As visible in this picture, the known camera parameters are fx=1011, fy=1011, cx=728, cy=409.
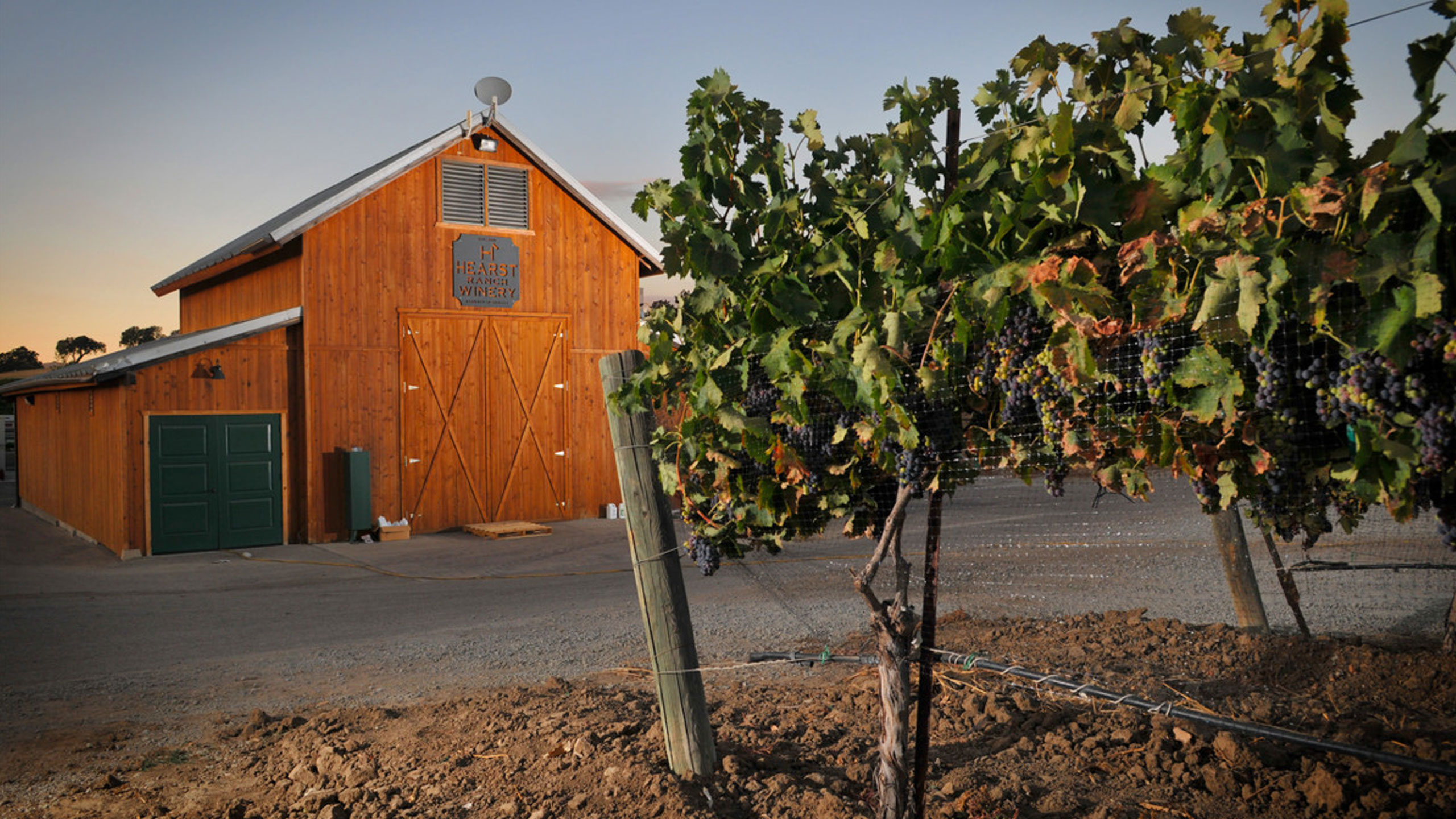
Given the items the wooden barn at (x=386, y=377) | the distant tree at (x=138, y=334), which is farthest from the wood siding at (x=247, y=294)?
the distant tree at (x=138, y=334)

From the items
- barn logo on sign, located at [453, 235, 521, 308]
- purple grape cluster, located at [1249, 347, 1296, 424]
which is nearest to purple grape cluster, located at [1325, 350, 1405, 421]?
purple grape cluster, located at [1249, 347, 1296, 424]

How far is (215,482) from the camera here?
47.5 ft

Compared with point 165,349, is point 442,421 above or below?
below

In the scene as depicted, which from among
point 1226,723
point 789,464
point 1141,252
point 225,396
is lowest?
point 1226,723

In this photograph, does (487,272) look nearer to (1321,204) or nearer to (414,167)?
(414,167)

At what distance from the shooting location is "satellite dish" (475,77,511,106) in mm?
16375

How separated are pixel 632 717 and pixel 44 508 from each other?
64.4ft

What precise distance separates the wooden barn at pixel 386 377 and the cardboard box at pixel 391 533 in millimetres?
319

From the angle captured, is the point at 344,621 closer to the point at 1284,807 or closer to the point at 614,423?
the point at 614,423

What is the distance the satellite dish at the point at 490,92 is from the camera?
16.4 m

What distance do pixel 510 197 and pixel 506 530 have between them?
18.1 ft

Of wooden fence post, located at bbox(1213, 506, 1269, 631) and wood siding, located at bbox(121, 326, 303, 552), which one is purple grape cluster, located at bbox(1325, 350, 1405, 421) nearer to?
wooden fence post, located at bbox(1213, 506, 1269, 631)

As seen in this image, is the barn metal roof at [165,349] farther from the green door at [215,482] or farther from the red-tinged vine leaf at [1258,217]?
the red-tinged vine leaf at [1258,217]

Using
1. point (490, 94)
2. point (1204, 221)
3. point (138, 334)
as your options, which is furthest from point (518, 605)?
point (138, 334)
